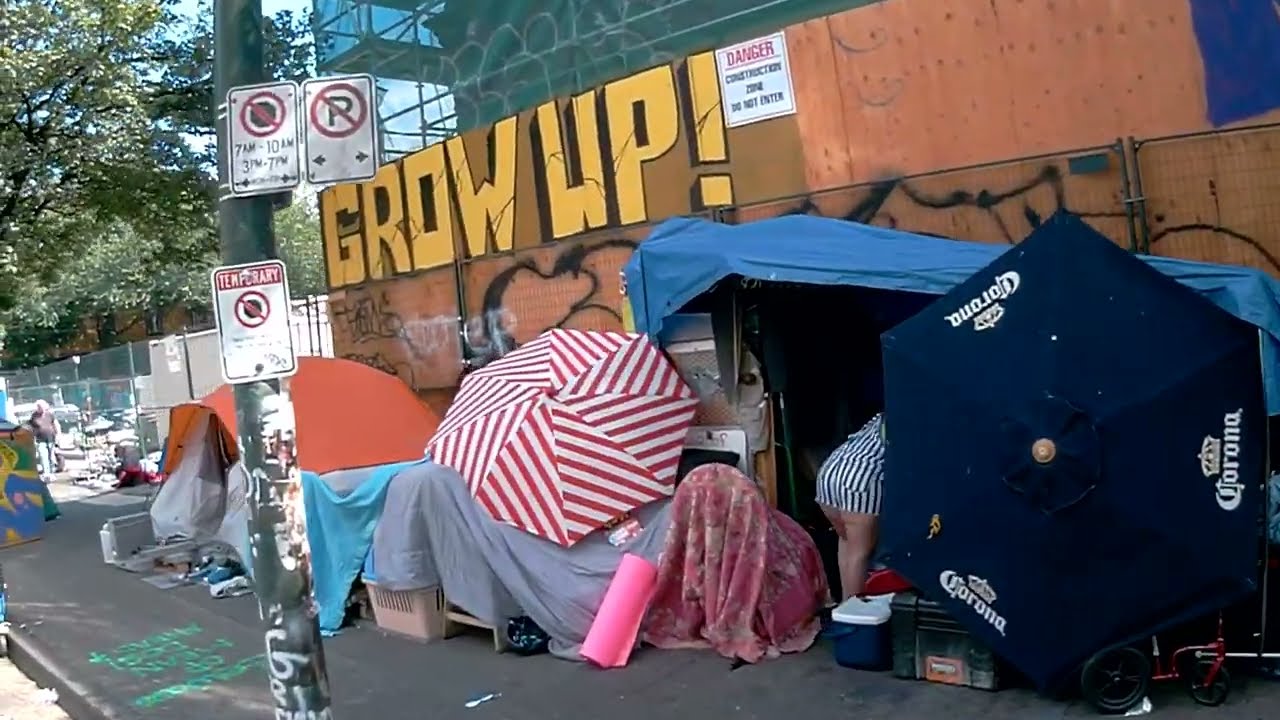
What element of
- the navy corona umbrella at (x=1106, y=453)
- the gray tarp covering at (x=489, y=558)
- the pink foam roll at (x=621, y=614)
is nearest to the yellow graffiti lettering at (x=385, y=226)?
the gray tarp covering at (x=489, y=558)

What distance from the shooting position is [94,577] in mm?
11672

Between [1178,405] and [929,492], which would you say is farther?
[929,492]

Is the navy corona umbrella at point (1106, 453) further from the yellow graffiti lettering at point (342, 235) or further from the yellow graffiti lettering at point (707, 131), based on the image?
the yellow graffiti lettering at point (342, 235)

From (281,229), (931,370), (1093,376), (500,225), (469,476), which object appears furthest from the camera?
(281,229)

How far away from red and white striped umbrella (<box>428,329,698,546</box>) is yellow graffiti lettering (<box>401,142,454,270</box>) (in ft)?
13.1

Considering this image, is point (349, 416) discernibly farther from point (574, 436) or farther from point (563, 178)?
point (574, 436)

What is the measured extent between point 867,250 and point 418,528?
323 centimetres

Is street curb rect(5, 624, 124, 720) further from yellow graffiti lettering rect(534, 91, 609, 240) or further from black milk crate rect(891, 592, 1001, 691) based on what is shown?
yellow graffiti lettering rect(534, 91, 609, 240)

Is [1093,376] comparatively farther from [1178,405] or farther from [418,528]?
[418,528]

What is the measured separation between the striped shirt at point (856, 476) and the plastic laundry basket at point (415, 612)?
2647 mm

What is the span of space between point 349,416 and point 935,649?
5738 millimetres

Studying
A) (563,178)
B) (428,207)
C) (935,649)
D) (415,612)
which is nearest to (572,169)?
(563,178)

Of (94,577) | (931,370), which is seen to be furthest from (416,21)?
(931,370)

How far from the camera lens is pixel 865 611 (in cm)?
600
